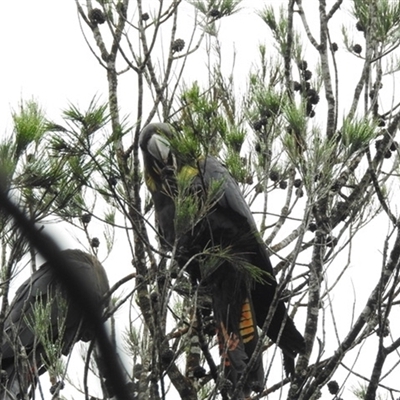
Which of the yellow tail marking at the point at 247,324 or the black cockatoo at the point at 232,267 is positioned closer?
the black cockatoo at the point at 232,267

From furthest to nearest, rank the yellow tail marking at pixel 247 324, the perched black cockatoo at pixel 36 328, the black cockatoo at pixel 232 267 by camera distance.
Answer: the yellow tail marking at pixel 247 324
the black cockatoo at pixel 232 267
the perched black cockatoo at pixel 36 328

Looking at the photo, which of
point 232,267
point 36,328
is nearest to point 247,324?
point 232,267

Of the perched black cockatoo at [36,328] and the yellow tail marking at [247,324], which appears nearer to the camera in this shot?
the perched black cockatoo at [36,328]

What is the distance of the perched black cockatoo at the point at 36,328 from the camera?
101 inches

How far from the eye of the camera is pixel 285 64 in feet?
14.1

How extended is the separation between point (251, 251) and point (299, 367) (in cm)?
85

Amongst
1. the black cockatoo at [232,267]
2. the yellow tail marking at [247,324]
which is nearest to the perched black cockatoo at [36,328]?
the black cockatoo at [232,267]

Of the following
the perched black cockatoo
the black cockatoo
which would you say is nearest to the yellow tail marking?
the black cockatoo

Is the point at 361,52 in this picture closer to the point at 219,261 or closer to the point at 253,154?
the point at 253,154

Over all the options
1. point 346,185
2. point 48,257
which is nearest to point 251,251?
point 346,185

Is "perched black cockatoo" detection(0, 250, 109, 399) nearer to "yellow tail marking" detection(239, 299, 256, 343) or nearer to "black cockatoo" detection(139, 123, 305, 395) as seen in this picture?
"black cockatoo" detection(139, 123, 305, 395)

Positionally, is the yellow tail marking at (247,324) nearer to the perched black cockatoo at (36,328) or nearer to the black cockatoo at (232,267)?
the black cockatoo at (232,267)

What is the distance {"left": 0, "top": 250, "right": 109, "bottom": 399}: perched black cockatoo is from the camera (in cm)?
255

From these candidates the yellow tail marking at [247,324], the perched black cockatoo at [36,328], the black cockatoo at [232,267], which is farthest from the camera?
the yellow tail marking at [247,324]
